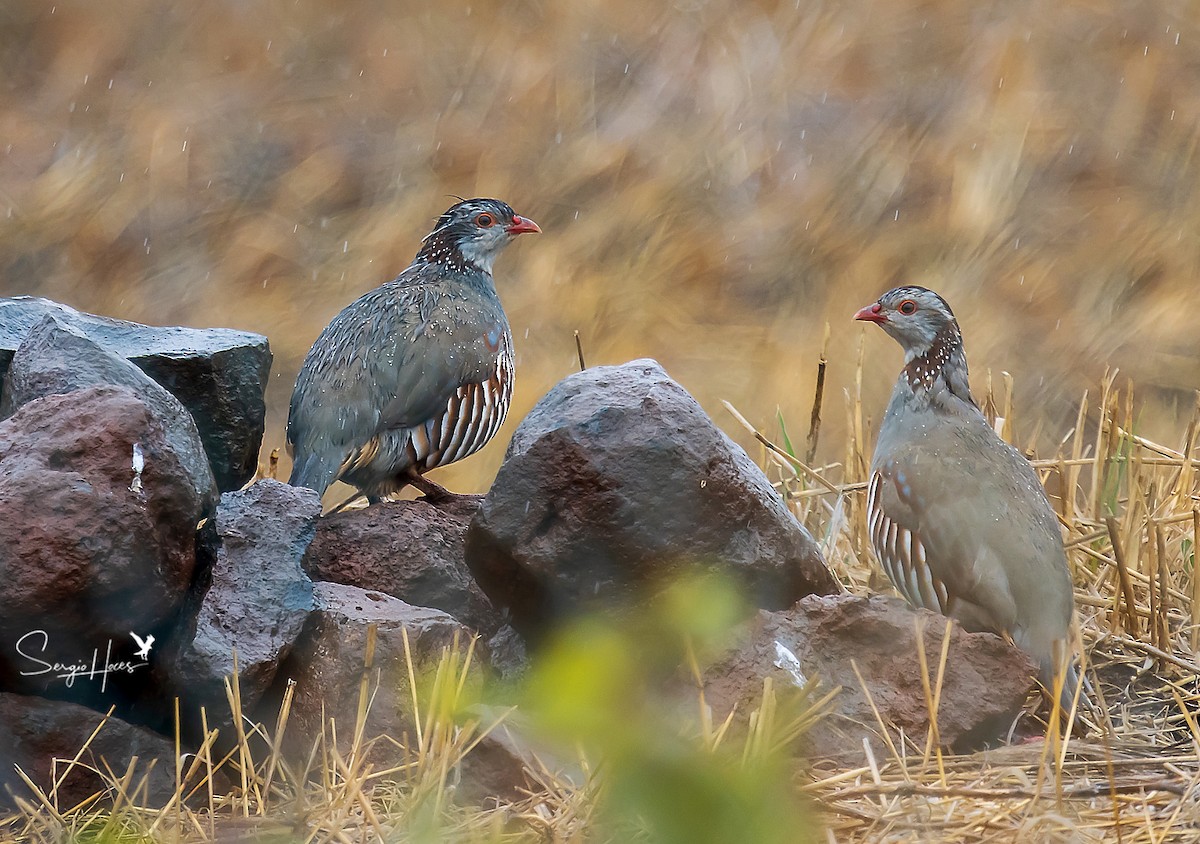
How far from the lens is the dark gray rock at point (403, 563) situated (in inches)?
145

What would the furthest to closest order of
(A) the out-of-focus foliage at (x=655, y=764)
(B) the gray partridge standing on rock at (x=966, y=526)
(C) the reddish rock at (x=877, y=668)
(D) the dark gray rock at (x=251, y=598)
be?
1. (B) the gray partridge standing on rock at (x=966, y=526)
2. (C) the reddish rock at (x=877, y=668)
3. (D) the dark gray rock at (x=251, y=598)
4. (A) the out-of-focus foliage at (x=655, y=764)

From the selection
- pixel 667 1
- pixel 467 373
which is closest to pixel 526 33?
pixel 667 1


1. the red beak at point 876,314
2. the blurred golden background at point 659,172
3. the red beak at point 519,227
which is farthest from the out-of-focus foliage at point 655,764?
the blurred golden background at point 659,172

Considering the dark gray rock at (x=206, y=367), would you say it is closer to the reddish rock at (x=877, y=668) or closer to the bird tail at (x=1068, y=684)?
the reddish rock at (x=877, y=668)

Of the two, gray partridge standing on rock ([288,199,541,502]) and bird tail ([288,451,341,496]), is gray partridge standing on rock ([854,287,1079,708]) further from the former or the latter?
bird tail ([288,451,341,496])

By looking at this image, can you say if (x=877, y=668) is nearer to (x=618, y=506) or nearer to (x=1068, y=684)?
(x=1068, y=684)

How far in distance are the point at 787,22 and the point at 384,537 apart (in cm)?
699

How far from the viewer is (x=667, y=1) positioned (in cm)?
1012

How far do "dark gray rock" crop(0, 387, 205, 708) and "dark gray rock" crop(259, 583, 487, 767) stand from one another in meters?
0.26

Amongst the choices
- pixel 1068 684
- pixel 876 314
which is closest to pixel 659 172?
pixel 876 314

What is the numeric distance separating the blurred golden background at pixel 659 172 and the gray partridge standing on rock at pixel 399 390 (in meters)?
3.74

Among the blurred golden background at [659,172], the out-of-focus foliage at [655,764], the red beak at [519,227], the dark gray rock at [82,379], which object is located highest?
the out-of-focus foliage at [655,764]

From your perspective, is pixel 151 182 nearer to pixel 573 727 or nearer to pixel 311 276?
pixel 311 276

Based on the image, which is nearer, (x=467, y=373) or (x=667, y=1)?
(x=467, y=373)
